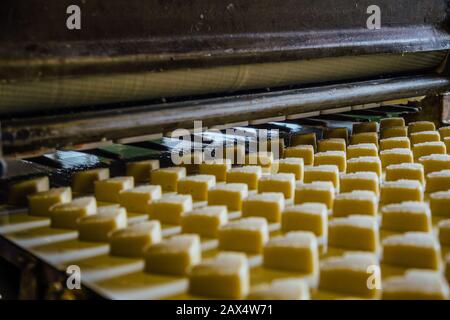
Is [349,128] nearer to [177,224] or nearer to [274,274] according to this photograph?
[177,224]

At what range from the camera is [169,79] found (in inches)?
81.4

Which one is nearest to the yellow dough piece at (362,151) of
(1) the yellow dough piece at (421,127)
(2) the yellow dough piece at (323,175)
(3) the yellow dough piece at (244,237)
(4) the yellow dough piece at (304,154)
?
(4) the yellow dough piece at (304,154)

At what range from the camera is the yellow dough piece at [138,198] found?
74.6 inches

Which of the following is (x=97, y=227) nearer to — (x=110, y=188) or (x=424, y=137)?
(x=110, y=188)

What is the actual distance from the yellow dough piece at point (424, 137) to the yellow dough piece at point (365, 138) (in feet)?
0.59

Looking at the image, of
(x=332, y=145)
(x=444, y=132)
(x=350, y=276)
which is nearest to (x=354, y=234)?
(x=350, y=276)

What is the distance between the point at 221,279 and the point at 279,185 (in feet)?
2.53

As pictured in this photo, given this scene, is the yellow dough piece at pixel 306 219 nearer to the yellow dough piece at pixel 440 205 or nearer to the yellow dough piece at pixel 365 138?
the yellow dough piece at pixel 440 205

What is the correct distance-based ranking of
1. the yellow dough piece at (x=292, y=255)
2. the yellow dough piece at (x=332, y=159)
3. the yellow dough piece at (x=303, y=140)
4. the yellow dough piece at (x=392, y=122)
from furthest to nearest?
the yellow dough piece at (x=392, y=122) < the yellow dough piece at (x=303, y=140) < the yellow dough piece at (x=332, y=159) < the yellow dough piece at (x=292, y=255)

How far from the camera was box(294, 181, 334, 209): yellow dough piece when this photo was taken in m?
1.88

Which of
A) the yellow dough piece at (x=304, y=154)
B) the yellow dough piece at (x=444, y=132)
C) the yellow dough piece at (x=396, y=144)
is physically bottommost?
the yellow dough piece at (x=304, y=154)

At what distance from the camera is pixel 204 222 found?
5.44 ft
